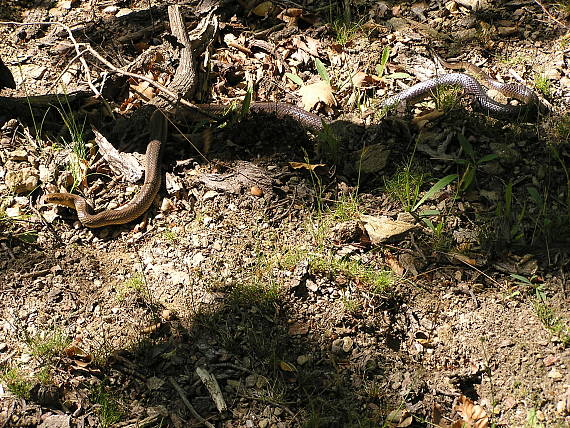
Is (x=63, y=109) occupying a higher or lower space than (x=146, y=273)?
higher

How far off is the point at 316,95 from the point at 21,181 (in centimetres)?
245

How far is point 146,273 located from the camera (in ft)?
13.2

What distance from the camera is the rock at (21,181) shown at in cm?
446

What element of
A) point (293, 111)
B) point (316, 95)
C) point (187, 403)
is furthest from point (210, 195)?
point (187, 403)

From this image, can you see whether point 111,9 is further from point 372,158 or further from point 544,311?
point 544,311

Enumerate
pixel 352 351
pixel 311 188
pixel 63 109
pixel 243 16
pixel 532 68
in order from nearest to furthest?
pixel 352 351 < pixel 311 188 < pixel 63 109 < pixel 532 68 < pixel 243 16

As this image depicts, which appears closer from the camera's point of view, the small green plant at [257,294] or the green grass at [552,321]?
the green grass at [552,321]

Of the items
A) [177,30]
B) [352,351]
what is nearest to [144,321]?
[352,351]

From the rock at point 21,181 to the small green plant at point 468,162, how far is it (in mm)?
3130

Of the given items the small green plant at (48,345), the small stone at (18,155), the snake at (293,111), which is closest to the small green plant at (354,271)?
the snake at (293,111)

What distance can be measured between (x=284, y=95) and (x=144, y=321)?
2554 millimetres

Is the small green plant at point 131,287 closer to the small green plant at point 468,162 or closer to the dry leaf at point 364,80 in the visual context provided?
the small green plant at point 468,162

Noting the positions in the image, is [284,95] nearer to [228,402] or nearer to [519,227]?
[519,227]

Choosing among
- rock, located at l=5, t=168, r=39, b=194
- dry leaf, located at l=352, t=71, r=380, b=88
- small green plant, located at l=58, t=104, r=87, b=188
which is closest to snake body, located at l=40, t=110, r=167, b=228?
rock, located at l=5, t=168, r=39, b=194
